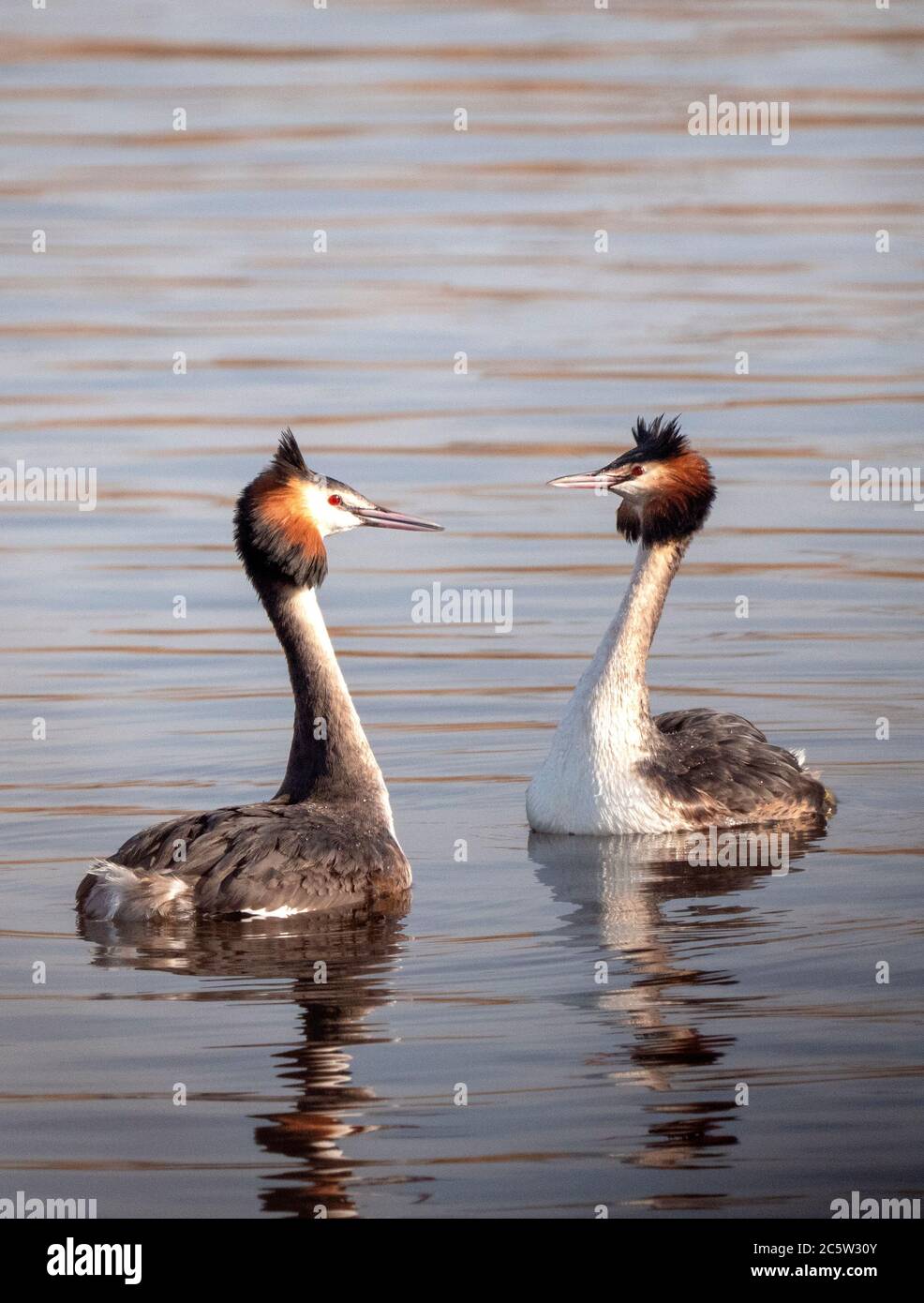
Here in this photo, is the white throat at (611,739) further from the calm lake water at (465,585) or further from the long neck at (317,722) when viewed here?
the long neck at (317,722)

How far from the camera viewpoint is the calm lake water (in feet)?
26.0

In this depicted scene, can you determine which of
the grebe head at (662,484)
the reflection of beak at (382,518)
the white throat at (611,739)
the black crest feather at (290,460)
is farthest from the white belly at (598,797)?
the black crest feather at (290,460)

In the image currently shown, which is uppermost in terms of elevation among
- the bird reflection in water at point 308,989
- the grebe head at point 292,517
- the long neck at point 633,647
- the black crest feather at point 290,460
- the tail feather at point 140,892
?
the black crest feather at point 290,460

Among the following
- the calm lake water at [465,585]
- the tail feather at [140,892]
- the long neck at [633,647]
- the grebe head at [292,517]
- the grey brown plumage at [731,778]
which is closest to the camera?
the calm lake water at [465,585]

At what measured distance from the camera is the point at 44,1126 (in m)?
7.94

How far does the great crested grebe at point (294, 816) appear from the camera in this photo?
31.3 ft

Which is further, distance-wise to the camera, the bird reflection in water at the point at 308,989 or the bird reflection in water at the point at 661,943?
the bird reflection in water at the point at 661,943

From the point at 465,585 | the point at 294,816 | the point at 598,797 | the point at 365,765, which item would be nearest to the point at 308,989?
the point at 294,816

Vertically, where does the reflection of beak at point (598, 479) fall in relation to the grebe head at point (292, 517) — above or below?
above

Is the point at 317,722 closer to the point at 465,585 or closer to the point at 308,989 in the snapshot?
the point at 308,989

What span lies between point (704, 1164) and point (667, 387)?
1267 cm

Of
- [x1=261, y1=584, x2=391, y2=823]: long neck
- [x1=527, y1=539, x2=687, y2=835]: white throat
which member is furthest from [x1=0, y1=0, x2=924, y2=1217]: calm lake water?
[x1=261, y1=584, x2=391, y2=823]: long neck

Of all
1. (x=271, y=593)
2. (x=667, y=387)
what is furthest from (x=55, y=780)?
(x=667, y=387)

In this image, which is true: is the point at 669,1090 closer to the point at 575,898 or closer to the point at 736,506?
the point at 575,898
